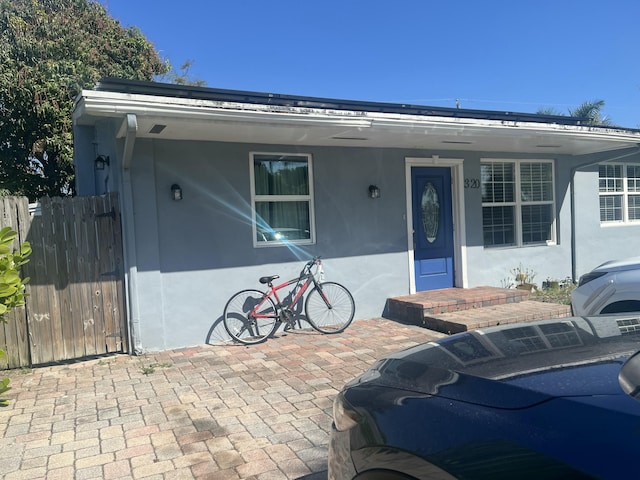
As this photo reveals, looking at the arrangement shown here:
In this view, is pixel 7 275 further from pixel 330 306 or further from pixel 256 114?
pixel 330 306

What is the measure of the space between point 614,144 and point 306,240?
593 cm

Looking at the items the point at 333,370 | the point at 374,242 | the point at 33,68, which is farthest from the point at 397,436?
the point at 33,68

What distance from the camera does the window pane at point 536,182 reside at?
361 inches

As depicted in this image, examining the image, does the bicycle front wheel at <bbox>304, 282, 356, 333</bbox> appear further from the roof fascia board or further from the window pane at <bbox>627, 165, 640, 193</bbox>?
the window pane at <bbox>627, 165, 640, 193</bbox>

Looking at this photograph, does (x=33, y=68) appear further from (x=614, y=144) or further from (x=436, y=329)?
(x=614, y=144)

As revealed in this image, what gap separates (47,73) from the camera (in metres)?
12.4

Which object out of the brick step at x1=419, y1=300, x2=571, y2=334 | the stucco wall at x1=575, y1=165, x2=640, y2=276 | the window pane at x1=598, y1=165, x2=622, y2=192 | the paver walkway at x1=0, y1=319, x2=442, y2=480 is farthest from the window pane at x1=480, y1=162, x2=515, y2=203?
the paver walkway at x1=0, y1=319, x2=442, y2=480

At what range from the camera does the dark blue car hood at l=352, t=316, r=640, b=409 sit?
1512 mm

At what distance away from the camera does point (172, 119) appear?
203 inches

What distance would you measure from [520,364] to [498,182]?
7752mm

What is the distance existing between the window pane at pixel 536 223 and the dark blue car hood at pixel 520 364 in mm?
7328

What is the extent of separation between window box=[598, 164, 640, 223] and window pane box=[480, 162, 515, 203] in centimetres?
252

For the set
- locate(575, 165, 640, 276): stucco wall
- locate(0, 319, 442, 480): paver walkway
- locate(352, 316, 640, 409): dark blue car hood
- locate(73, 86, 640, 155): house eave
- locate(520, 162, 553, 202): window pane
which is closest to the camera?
locate(352, 316, 640, 409): dark blue car hood

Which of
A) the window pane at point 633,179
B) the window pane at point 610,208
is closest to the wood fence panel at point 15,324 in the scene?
the window pane at point 610,208
